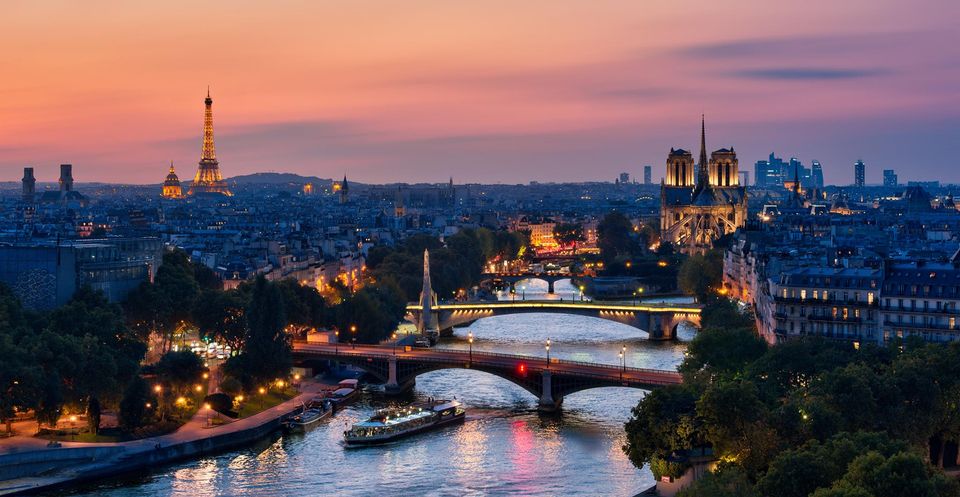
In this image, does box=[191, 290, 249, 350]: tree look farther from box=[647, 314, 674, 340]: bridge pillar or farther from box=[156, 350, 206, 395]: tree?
box=[647, 314, 674, 340]: bridge pillar

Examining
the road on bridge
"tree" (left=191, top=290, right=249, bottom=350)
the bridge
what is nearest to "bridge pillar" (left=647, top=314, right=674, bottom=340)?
the road on bridge

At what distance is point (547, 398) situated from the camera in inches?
2071

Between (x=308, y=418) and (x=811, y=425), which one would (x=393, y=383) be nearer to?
(x=308, y=418)

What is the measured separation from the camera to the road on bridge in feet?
170

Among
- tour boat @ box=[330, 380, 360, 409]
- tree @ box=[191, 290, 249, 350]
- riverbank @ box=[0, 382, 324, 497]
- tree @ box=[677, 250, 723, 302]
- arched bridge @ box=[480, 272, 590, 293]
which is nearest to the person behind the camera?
riverbank @ box=[0, 382, 324, 497]

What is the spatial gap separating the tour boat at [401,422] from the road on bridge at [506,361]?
386cm

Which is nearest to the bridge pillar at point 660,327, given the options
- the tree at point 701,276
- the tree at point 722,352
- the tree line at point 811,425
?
the tree at point 701,276

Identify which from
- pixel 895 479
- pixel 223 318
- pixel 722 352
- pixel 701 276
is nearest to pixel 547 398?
pixel 722 352

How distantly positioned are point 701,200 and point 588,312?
6669 cm

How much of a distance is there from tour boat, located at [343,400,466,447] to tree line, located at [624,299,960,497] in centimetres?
883

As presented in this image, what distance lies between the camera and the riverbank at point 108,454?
40688 millimetres

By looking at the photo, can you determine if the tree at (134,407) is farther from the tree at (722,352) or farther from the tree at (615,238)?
the tree at (615,238)

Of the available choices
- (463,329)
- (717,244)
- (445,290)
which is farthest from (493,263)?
(463,329)

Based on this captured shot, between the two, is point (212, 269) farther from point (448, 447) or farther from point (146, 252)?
point (448, 447)
